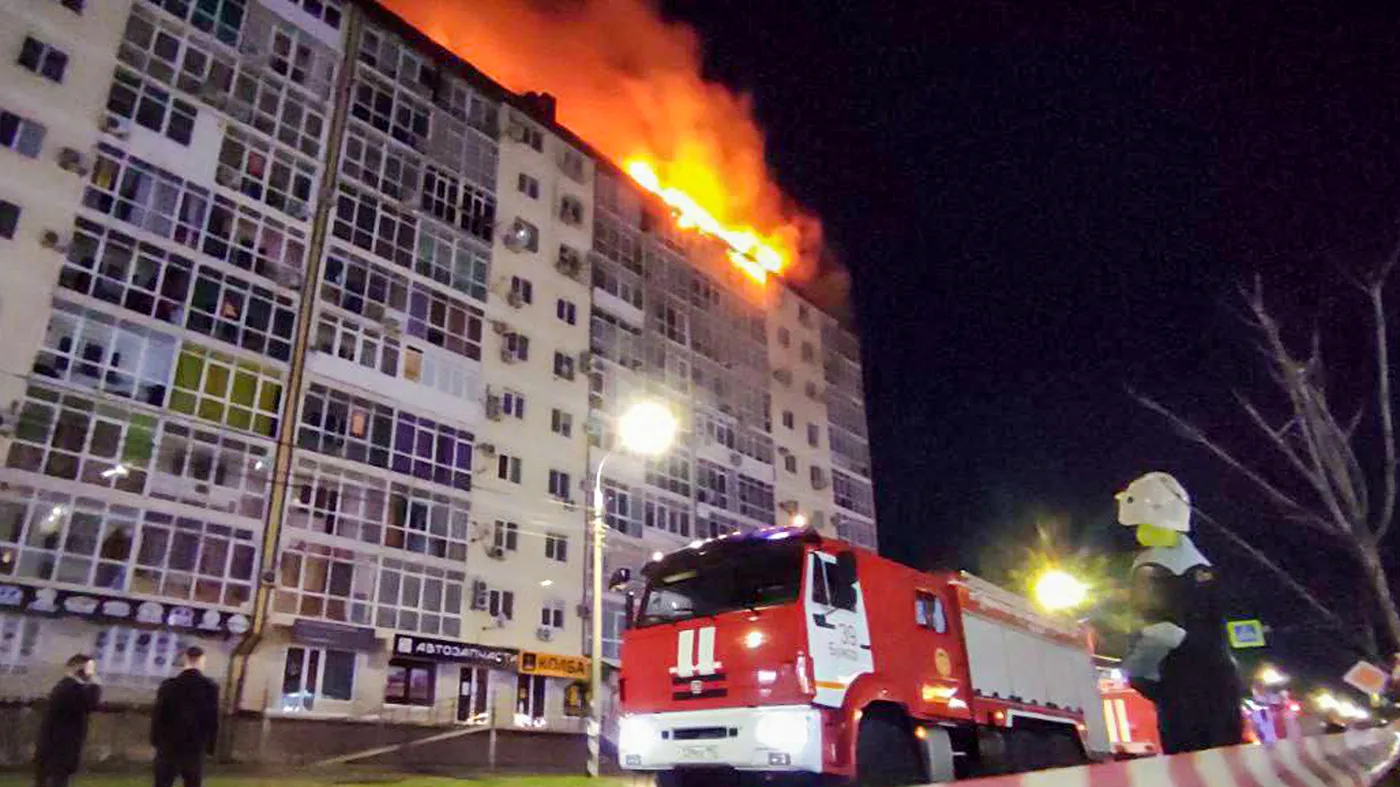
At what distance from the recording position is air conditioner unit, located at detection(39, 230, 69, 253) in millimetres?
22875

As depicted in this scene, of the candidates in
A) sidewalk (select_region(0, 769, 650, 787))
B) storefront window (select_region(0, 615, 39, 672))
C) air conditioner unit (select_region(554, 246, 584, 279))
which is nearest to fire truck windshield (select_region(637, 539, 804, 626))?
sidewalk (select_region(0, 769, 650, 787))

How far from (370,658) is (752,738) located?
21.5m

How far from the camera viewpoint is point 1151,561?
26.1 feet

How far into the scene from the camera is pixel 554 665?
105 ft

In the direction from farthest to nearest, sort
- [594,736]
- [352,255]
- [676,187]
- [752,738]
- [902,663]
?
[676,187] < [352,255] < [594,736] < [902,663] < [752,738]

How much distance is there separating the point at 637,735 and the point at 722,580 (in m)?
2.06

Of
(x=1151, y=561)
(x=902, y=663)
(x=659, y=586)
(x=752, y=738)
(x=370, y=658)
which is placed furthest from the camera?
(x=370, y=658)

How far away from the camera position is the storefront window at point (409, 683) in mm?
27797

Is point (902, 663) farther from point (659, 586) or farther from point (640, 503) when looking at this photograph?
point (640, 503)

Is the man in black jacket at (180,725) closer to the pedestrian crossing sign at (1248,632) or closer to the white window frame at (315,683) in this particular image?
the pedestrian crossing sign at (1248,632)

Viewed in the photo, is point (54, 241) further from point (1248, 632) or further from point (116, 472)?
point (1248, 632)

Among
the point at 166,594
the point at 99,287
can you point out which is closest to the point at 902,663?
the point at 166,594

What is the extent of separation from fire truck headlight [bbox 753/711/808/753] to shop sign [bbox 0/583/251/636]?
1970 cm

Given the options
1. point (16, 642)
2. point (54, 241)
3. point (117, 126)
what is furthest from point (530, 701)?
point (117, 126)
